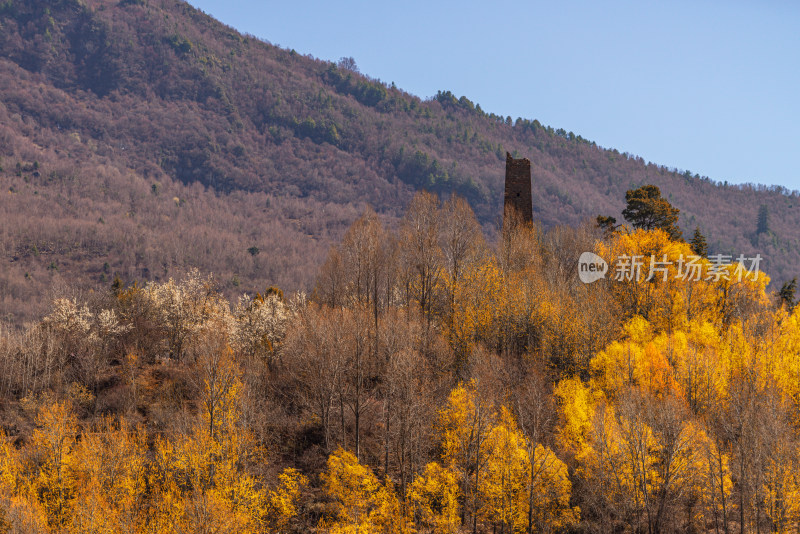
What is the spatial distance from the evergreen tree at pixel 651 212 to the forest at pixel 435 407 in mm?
3104

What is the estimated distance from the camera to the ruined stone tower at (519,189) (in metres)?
61.6

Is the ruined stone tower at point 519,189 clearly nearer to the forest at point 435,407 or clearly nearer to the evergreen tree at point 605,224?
the forest at point 435,407

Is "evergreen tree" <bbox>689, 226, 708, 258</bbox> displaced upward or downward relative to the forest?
upward

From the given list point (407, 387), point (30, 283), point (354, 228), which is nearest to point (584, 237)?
point (354, 228)

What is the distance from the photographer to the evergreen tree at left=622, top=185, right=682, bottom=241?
2346 inches

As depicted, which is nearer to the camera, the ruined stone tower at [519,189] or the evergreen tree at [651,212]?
the evergreen tree at [651,212]

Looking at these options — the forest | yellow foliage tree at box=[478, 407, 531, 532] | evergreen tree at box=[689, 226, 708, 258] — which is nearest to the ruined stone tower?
the forest

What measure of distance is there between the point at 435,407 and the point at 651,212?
3017 cm

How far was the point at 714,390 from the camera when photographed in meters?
41.8

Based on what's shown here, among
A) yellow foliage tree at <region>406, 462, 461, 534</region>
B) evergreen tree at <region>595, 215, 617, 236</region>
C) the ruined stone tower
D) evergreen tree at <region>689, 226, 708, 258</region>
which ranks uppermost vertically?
the ruined stone tower

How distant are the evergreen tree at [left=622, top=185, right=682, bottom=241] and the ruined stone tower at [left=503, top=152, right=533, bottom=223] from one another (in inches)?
345

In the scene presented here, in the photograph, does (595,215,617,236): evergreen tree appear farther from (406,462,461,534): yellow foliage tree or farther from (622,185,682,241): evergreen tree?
(406,462,461,534): yellow foliage tree

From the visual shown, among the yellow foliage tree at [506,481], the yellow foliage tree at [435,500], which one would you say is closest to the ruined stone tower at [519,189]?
the yellow foliage tree at [506,481]

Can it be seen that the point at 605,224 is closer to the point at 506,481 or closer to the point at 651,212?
the point at 651,212
